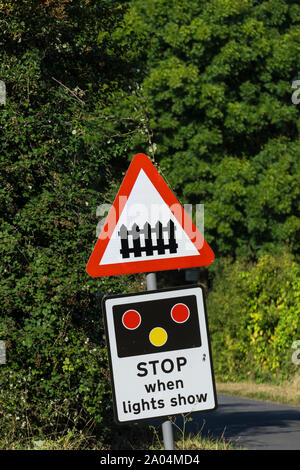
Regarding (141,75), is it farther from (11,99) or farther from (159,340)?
(159,340)

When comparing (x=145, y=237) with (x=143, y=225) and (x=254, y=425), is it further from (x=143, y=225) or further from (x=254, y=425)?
(x=254, y=425)

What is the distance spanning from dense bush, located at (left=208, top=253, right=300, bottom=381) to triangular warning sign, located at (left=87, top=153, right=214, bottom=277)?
15.1 m

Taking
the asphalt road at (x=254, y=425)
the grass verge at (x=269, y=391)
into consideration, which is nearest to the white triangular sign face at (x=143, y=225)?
the asphalt road at (x=254, y=425)

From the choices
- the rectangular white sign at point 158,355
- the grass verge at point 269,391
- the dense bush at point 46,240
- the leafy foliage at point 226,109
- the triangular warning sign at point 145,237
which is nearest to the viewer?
the rectangular white sign at point 158,355

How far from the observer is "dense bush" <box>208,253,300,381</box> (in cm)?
2036

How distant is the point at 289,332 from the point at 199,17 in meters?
12.2

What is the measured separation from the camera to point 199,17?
28.1 meters

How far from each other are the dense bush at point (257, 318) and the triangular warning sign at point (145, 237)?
49.4 ft

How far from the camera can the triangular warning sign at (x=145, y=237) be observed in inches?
195

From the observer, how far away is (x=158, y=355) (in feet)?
15.3

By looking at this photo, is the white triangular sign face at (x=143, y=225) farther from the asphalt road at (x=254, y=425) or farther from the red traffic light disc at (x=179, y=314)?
the asphalt road at (x=254, y=425)

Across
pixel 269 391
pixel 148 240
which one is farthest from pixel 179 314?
pixel 269 391
